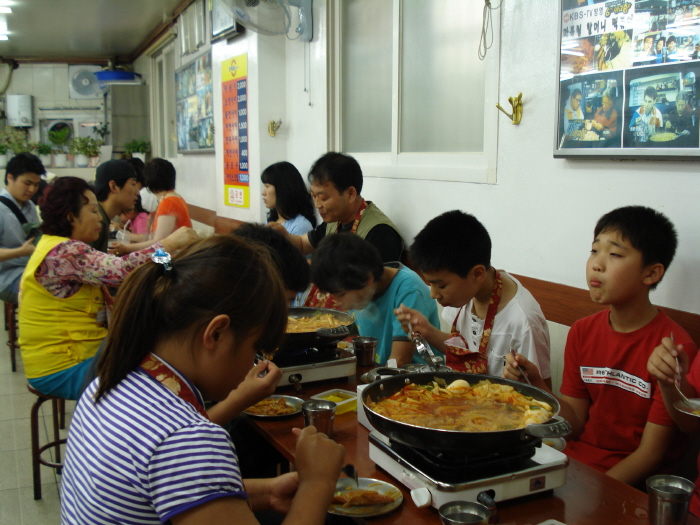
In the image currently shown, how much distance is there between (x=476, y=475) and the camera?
1.30 m

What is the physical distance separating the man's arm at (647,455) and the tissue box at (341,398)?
81 centimetres

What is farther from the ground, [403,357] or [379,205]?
[379,205]

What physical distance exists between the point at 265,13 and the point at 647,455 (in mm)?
3743

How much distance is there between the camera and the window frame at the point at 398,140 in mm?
2902

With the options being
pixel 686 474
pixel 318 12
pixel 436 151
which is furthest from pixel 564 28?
pixel 318 12

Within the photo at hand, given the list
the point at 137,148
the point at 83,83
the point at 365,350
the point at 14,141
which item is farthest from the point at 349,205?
the point at 83,83

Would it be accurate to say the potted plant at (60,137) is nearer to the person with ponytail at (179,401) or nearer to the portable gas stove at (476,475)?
the person with ponytail at (179,401)

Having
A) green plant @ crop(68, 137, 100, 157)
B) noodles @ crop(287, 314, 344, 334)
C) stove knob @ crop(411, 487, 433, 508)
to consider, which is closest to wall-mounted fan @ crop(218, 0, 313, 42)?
noodles @ crop(287, 314, 344, 334)

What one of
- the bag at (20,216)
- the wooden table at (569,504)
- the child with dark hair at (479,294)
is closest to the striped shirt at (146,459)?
the wooden table at (569,504)

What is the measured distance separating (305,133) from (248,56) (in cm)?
99

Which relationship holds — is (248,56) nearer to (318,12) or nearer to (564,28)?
(318,12)

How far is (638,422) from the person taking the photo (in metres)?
1.92

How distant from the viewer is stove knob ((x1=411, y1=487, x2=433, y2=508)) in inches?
50.2

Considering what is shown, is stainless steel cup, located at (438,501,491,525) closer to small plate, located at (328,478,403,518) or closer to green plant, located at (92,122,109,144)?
small plate, located at (328,478,403,518)
